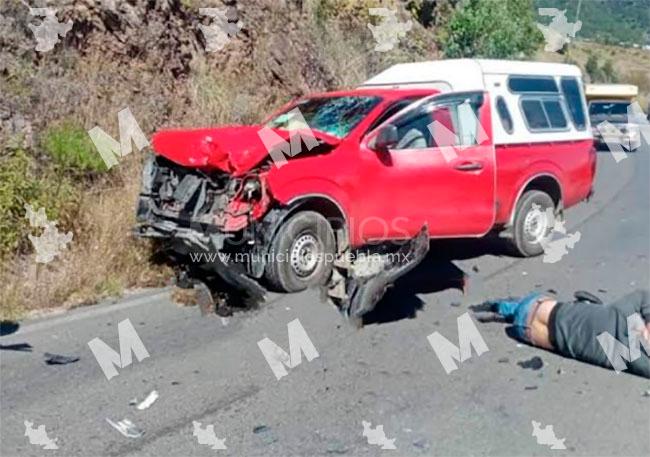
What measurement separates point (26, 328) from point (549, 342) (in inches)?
156

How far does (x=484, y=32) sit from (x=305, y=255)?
53.7 feet

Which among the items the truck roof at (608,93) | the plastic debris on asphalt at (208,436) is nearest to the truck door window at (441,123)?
the plastic debris on asphalt at (208,436)

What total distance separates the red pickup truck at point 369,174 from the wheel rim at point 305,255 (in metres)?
0.01

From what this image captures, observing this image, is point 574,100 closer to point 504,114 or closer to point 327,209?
point 504,114

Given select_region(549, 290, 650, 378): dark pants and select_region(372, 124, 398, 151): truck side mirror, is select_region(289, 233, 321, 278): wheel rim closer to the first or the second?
select_region(372, 124, 398, 151): truck side mirror

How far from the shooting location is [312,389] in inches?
196

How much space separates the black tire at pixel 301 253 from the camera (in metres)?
6.73

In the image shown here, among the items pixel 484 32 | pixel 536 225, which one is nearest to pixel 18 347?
pixel 536 225

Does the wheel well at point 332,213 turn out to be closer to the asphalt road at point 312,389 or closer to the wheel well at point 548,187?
the asphalt road at point 312,389

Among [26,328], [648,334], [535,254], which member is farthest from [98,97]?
[648,334]

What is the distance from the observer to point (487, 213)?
313 inches

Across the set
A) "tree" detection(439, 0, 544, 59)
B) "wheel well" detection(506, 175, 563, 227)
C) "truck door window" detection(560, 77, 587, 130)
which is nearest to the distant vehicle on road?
"tree" detection(439, 0, 544, 59)

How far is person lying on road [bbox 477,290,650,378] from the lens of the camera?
498 cm

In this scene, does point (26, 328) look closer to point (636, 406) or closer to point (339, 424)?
point (339, 424)
